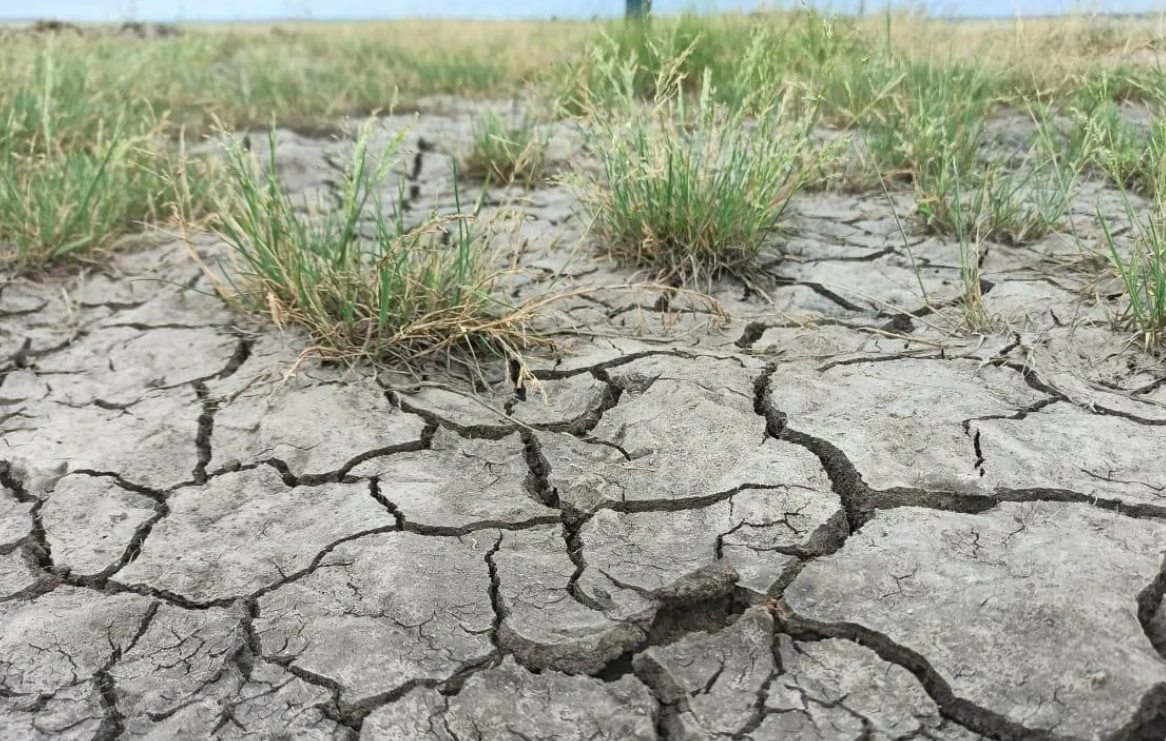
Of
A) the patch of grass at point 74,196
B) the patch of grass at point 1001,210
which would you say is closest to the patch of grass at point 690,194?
the patch of grass at point 1001,210

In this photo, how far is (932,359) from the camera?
2.21 metres

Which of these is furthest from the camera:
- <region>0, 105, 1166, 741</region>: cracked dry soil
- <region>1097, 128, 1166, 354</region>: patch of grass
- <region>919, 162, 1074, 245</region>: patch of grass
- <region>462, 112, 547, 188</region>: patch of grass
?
<region>462, 112, 547, 188</region>: patch of grass

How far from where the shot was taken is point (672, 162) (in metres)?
2.49

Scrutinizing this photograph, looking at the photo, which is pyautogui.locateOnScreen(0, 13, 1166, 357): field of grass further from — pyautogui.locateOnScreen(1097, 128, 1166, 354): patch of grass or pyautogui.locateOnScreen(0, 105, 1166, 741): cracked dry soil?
pyautogui.locateOnScreen(0, 105, 1166, 741): cracked dry soil

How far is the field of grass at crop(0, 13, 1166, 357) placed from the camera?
7.51 feet

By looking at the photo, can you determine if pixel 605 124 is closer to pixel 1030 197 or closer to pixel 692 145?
pixel 692 145

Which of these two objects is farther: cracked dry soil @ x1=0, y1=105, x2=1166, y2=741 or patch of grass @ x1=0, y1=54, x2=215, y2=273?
patch of grass @ x1=0, y1=54, x2=215, y2=273

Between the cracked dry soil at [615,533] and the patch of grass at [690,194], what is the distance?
186mm

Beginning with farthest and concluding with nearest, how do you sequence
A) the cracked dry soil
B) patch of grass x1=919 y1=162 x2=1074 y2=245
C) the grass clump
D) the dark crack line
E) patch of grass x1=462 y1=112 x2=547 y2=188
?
patch of grass x1=462 y1=112 x2=547 y2=188 < patch of grass x1=919 y1=162 x2=1074 y2=245 < the grass clump < the cracked dry soil < the dark crack line

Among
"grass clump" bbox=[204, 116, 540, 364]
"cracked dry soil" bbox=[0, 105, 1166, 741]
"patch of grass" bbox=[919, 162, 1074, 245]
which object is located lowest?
"cracked dry soil" bbox=[0, 105, 1166, 741]

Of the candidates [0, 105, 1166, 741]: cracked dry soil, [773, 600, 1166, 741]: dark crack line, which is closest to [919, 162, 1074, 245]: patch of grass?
[0, 105, 1166, 741]: cracked dry soil

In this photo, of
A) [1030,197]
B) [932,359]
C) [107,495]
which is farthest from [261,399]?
[1030,197]

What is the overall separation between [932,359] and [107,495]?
1830mm

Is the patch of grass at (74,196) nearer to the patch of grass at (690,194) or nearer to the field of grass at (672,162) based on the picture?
the field of grass at (672,162)
